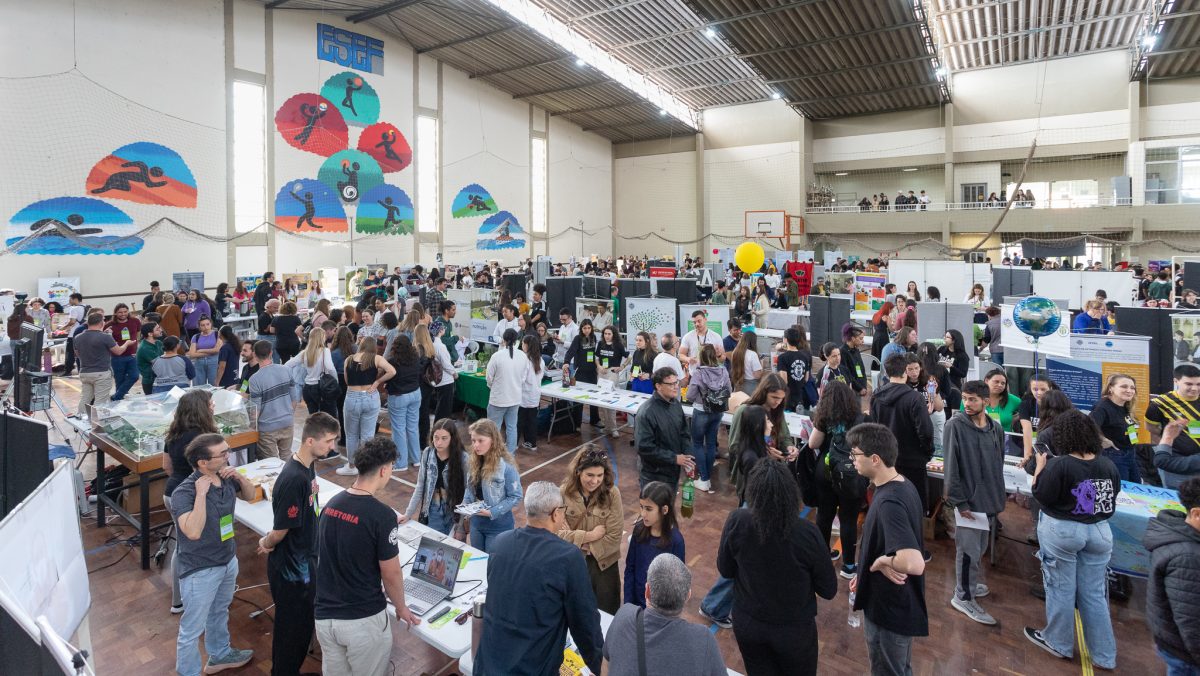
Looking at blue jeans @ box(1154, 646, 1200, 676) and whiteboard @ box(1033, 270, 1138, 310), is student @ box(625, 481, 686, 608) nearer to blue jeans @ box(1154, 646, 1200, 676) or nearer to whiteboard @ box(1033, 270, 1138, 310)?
blue jeans @ box(1154, 646, 1200, 676)

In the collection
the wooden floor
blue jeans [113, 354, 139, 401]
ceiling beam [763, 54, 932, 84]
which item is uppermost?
ceiling beam [763, 54, 932, 84]

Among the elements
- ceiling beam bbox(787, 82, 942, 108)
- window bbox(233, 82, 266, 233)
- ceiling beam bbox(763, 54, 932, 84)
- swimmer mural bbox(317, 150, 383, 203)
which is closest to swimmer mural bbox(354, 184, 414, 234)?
swimmer mural bbox(317, 150, 383, 203)

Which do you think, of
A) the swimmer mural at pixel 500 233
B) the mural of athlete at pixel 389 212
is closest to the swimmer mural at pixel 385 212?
the mural of athlete at pixel 389 212

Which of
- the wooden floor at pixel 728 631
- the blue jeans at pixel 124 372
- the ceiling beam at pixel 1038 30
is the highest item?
the ceiling beam at pixel 1038 30

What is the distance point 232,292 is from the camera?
14859mm

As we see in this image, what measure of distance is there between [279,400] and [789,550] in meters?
4.48

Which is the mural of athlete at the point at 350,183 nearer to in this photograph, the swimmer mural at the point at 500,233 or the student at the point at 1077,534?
the swimmer mural at the point at 500,233

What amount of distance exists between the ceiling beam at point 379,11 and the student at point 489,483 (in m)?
15.8

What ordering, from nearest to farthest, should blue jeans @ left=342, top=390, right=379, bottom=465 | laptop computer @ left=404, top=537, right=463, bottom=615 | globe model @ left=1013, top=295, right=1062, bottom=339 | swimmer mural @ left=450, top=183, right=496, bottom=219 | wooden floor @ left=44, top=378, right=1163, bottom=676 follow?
1. laptop computer @ left=404, top=537, right=463, bottom=615
2. wooden floor @ left=44, top=378, right=1163, bottom=676
3. globe model @ left=1013, top=295, right=1062, bottom=339
4. blue jeans @ left=342, top=390, right=379, bottom=465
5. swimmer mural @ left=450, top=183, right=496, bottom=219

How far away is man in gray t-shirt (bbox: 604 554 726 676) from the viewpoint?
191 centimetres

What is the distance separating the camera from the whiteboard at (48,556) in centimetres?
173

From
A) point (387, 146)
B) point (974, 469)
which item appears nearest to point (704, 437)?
point (974, 469)

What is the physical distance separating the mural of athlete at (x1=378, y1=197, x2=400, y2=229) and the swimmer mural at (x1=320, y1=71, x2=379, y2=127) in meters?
2.13

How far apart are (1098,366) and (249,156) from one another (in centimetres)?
1687
